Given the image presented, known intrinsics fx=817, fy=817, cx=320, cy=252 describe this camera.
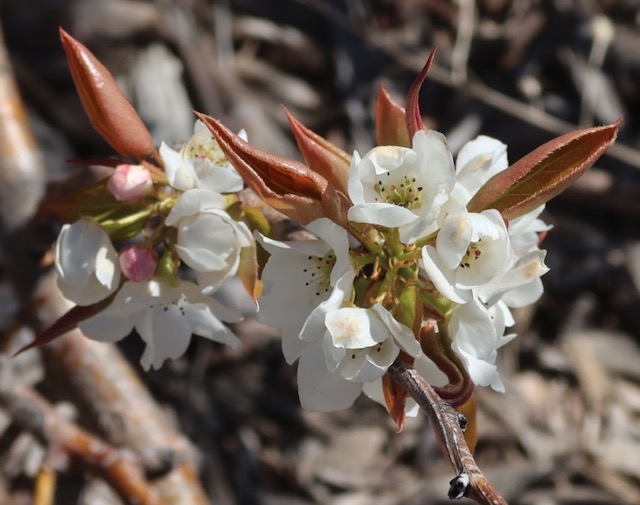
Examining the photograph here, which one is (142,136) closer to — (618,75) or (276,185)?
(276,185)

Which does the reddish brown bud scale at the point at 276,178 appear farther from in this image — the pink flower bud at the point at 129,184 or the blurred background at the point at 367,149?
the blurred background at the point at 367,149

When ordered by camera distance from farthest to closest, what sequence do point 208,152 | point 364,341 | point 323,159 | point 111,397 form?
point 111,397, point 208,152, point 323,159, point 364,341

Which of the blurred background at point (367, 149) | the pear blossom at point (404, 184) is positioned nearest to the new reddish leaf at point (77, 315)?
the pear blossom at point (404, 184)

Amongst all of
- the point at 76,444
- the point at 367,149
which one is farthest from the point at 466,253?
the point at 367,149

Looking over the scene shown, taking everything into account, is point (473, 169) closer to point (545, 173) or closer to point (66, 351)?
point (545, 173)

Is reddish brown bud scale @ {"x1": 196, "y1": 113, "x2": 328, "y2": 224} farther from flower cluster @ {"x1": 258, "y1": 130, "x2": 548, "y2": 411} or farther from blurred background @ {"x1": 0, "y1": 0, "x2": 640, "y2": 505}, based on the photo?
blurred background @ {"x1": 0, "y1": 0, "x2": 640, "y2": 505}

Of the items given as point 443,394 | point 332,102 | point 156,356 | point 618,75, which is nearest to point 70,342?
point 156,356
